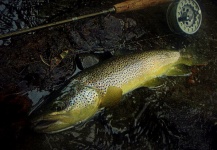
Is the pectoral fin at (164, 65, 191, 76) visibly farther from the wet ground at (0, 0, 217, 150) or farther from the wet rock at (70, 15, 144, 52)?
the wet rock at (70, 15, 144, 52)

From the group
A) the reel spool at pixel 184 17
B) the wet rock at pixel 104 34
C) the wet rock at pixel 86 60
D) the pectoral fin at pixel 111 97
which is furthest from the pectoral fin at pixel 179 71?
the wet rock at pixel 86 60

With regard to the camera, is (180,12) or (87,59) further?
(180,12)

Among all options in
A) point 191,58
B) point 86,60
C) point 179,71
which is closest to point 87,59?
point 86,60

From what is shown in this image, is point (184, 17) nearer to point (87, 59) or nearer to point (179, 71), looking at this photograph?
point (179, 71)

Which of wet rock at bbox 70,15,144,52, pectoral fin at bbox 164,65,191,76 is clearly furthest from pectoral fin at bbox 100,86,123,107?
pectoral fin at bbox 164,65,191,76

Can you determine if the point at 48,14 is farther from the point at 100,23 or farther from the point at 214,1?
the point at 214,1

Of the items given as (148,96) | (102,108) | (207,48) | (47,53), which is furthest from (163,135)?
(47,53)

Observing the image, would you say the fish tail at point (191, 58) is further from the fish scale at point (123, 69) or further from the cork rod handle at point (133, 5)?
the cork rod handle at point (133, 5)
